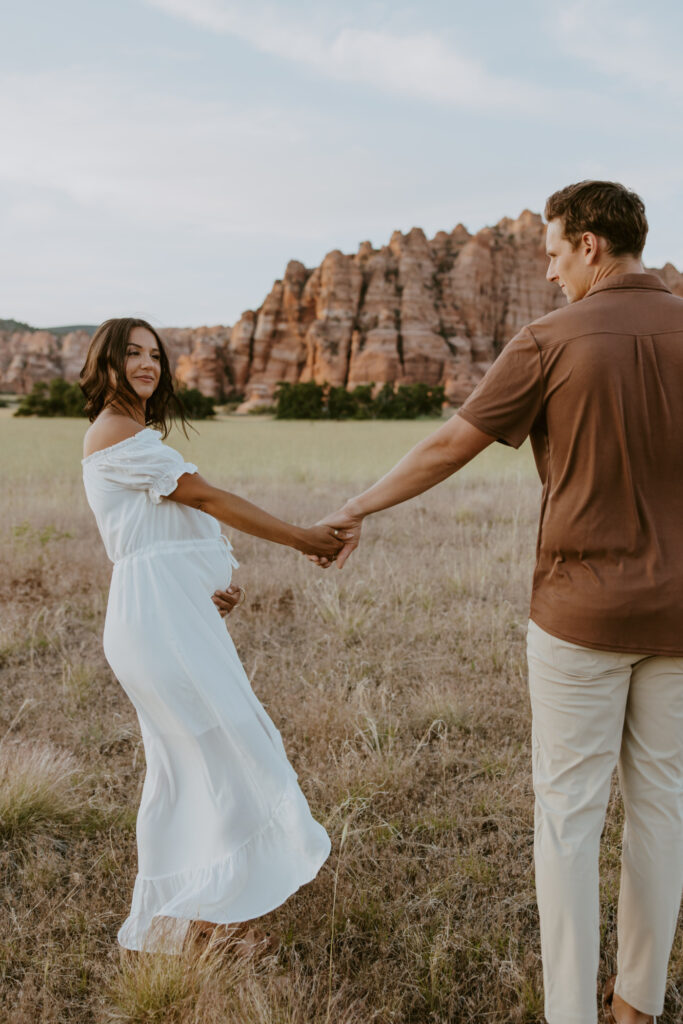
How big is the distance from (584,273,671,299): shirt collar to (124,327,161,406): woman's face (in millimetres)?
1564

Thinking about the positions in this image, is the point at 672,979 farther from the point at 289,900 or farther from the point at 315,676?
the point at 315,676

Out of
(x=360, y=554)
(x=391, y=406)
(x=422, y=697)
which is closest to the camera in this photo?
(x=422, y=697)

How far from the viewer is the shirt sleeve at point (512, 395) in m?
2.04

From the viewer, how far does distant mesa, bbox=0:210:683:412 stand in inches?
4628

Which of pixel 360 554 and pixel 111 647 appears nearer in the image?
pixel 111 647

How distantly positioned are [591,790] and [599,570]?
665 mm

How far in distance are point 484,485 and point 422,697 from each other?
35.5 ft

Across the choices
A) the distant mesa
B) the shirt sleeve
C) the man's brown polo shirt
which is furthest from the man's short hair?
the distant mesa

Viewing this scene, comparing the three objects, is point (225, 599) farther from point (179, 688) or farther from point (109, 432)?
point (109, 432)

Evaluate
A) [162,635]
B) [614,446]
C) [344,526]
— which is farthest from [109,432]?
[614,446]

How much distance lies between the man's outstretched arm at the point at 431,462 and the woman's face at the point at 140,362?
36.9 inches

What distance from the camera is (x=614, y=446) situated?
198 cm

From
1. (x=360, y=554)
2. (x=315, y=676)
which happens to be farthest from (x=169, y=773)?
(x=360, y=554)

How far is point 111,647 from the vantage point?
2.59 m
